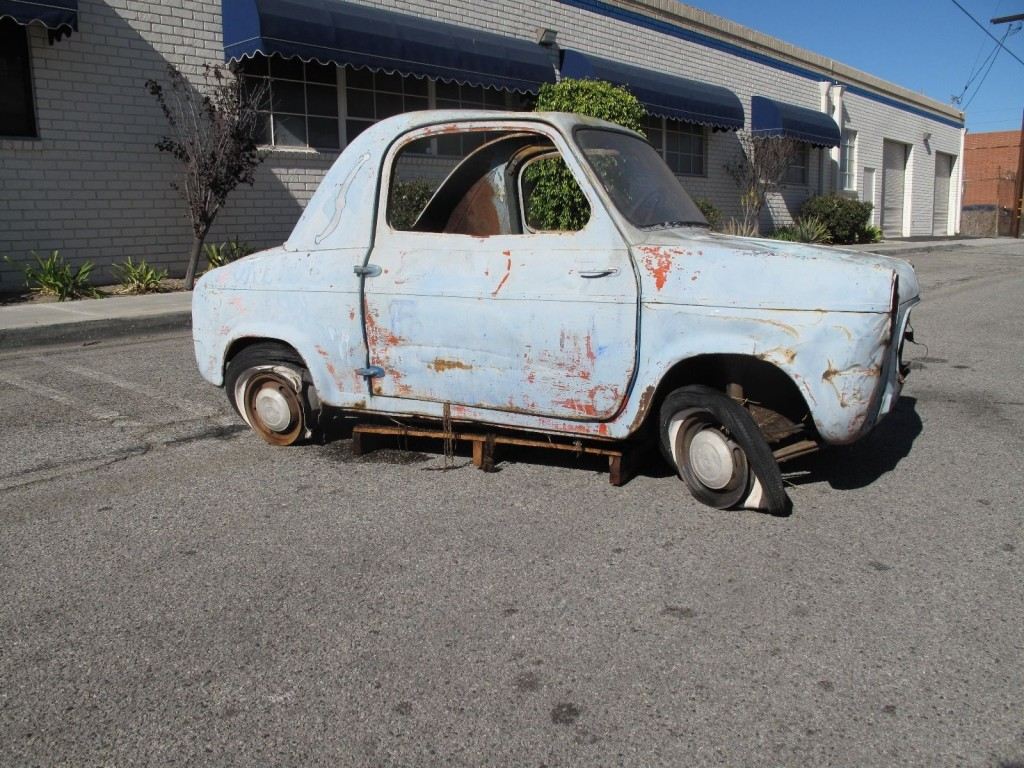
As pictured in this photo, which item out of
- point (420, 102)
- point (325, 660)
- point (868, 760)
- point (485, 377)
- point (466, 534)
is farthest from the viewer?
point (420, 102)

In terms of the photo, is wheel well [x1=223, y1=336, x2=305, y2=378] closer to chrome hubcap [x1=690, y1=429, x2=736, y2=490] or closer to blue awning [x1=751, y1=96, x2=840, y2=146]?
chrome hubcap [x1=690, y1=429, x2=736, y2=490]

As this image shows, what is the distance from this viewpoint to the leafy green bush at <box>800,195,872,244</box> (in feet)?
80.5

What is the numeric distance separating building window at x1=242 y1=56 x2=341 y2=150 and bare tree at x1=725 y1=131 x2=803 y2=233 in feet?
36.5

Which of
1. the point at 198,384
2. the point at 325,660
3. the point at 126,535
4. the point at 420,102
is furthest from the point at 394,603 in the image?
the point at 420,102

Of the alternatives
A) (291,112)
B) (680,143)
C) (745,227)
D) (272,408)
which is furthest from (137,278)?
(745,227)

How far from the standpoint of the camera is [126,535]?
386 centimetres

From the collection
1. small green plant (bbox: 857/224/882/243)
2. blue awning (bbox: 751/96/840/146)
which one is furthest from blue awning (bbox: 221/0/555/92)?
small green plant (bbox: 857/224/882/243)

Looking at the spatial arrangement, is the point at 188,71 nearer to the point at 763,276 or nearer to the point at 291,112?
the point at 291,112

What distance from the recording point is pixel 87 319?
30.0ft

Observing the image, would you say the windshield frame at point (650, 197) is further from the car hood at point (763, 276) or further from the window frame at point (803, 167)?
the window frame at point (803, 167)

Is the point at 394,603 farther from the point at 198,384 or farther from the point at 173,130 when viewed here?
the point at 173,130

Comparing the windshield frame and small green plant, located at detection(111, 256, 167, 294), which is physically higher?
the windshield frame

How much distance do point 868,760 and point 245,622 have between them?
6.39 ft

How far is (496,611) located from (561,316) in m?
1.47
